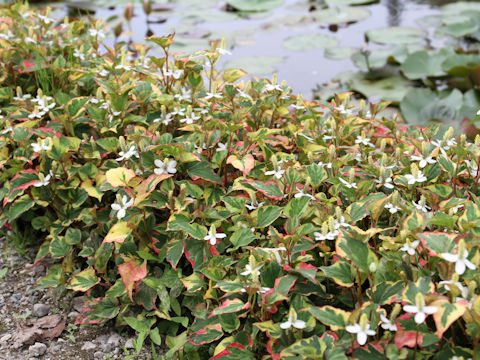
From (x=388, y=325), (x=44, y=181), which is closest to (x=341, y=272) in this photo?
(x=388, y=325)

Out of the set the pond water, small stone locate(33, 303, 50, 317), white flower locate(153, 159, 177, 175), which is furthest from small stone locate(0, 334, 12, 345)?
the pond water

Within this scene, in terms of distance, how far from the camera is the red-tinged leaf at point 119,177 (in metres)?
1.48

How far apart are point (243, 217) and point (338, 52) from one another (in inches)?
119

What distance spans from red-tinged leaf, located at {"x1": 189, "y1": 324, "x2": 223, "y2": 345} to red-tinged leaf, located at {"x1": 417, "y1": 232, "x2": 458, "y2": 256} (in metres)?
0.58

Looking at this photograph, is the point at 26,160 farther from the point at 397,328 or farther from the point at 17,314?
the point at 397,328

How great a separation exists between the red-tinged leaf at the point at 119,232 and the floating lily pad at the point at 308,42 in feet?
10.2

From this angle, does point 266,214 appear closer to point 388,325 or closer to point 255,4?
point 388,325

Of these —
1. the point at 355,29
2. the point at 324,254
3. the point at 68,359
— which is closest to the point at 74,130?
the point at 68,359

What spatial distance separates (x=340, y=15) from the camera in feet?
16.1

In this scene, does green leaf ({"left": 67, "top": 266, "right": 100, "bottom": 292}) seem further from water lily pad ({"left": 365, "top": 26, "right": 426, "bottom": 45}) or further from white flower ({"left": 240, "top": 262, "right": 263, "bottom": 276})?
water lily pad ({"left": 365, "top": 26, "right": 426, "bottom": 45})

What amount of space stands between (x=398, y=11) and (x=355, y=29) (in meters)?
0.71

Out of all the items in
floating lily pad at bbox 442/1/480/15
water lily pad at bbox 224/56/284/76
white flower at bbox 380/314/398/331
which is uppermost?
white flower at bbox 380/314/398/331

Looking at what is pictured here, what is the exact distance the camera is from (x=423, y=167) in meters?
1.56

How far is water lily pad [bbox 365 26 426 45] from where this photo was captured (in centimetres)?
424
